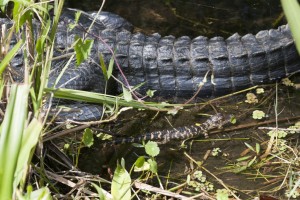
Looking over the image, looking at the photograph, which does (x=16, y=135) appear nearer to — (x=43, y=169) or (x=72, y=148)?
(x=43, y=169)

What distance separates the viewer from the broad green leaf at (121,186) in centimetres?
297

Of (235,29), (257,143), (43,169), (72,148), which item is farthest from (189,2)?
(43,169)

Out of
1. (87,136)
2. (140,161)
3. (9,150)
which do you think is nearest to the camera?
(9,150)

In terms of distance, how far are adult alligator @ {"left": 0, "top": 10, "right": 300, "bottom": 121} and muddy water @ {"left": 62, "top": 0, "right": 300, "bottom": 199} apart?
16 centimetres

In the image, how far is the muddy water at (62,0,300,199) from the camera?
379cm

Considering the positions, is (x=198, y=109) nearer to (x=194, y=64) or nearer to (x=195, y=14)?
(x=194, y=64)

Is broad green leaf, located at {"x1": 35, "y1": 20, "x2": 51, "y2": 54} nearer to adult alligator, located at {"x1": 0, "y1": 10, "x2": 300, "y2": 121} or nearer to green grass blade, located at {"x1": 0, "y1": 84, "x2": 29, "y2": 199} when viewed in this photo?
green grass blade, located at {"x1": 0, "y1": 84, "x2": 29, "y2": 199}

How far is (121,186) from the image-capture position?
2990mm

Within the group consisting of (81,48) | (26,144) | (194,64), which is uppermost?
(81,48)

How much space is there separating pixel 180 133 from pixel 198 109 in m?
0.34

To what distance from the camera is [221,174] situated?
374 centimetres

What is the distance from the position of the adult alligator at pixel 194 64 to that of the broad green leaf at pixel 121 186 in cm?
126

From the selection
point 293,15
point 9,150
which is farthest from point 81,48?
point 293,15

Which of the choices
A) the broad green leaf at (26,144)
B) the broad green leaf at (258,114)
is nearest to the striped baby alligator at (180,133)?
the broad green leaf at (258,114)
